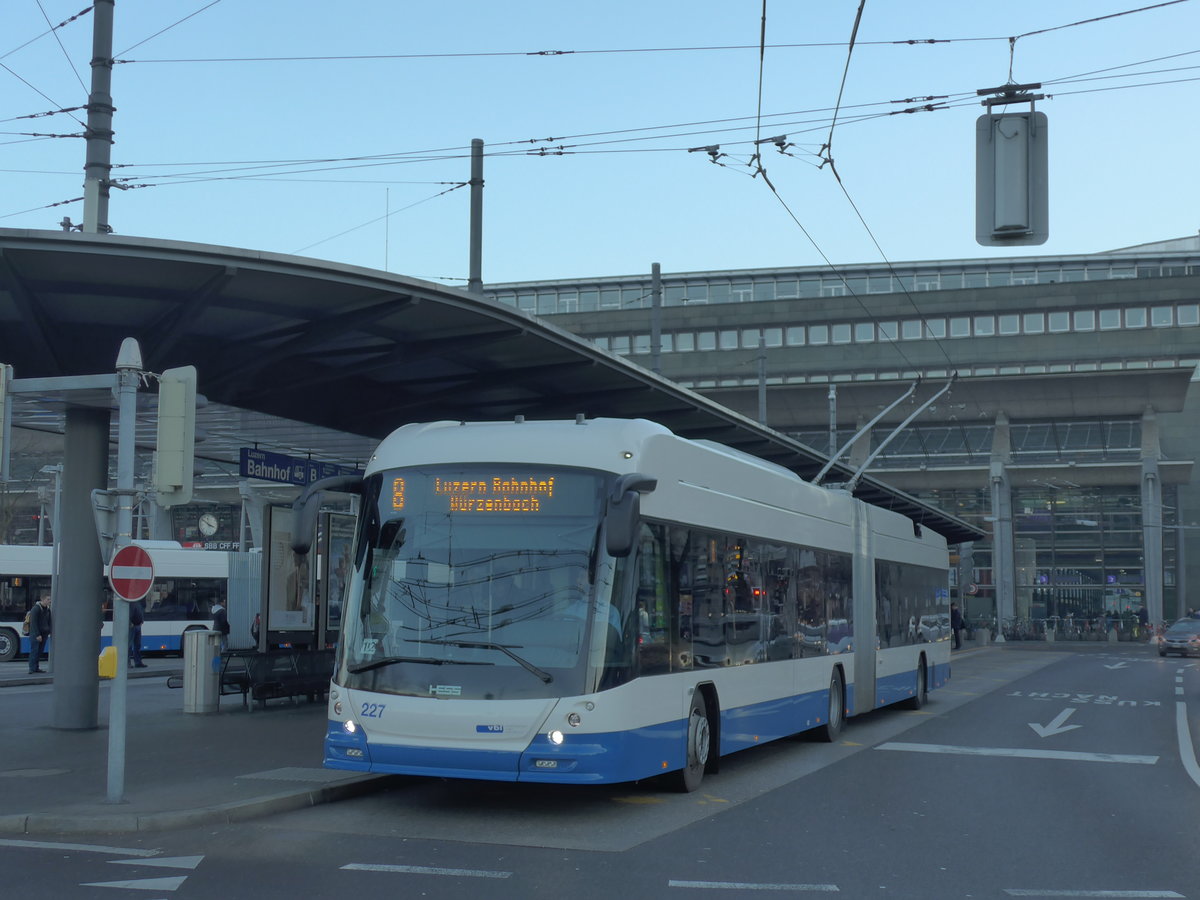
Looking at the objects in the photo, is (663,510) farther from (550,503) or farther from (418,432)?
(418,432)

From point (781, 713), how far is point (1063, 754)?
3.85 meters

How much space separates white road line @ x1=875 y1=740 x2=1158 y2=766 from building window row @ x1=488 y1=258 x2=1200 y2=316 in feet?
189

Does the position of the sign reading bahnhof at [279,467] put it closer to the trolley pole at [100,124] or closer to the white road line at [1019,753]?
the trolley pole at [100,124]

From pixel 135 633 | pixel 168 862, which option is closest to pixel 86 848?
pixel 168 862

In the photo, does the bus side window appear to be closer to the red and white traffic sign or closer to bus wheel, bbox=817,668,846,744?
the red and white traffic sign

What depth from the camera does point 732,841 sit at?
9.80 metres

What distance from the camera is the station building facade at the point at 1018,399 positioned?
57062 millimetres

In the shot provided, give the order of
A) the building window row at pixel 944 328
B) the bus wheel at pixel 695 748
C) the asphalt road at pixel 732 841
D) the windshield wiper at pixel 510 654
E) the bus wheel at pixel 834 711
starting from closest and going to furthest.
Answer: the asphalt road at pixel 732 841
the windshield wiper at pixel 510 654
the bus wheel at pixel 695 748
the bus wheel at pixel 834 711
the building window row at pixel 944 328

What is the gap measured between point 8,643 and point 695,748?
2992 centimetres

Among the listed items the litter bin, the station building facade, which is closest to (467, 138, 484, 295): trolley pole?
the litter bin

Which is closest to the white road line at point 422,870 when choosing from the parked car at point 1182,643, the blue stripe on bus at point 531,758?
the blue stripe on bus at point 531,758

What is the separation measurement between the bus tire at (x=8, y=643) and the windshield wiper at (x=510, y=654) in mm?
30116

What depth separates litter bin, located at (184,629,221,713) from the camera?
19.3 meters

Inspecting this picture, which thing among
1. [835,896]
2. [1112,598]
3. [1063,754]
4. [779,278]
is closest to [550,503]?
[835,896]
